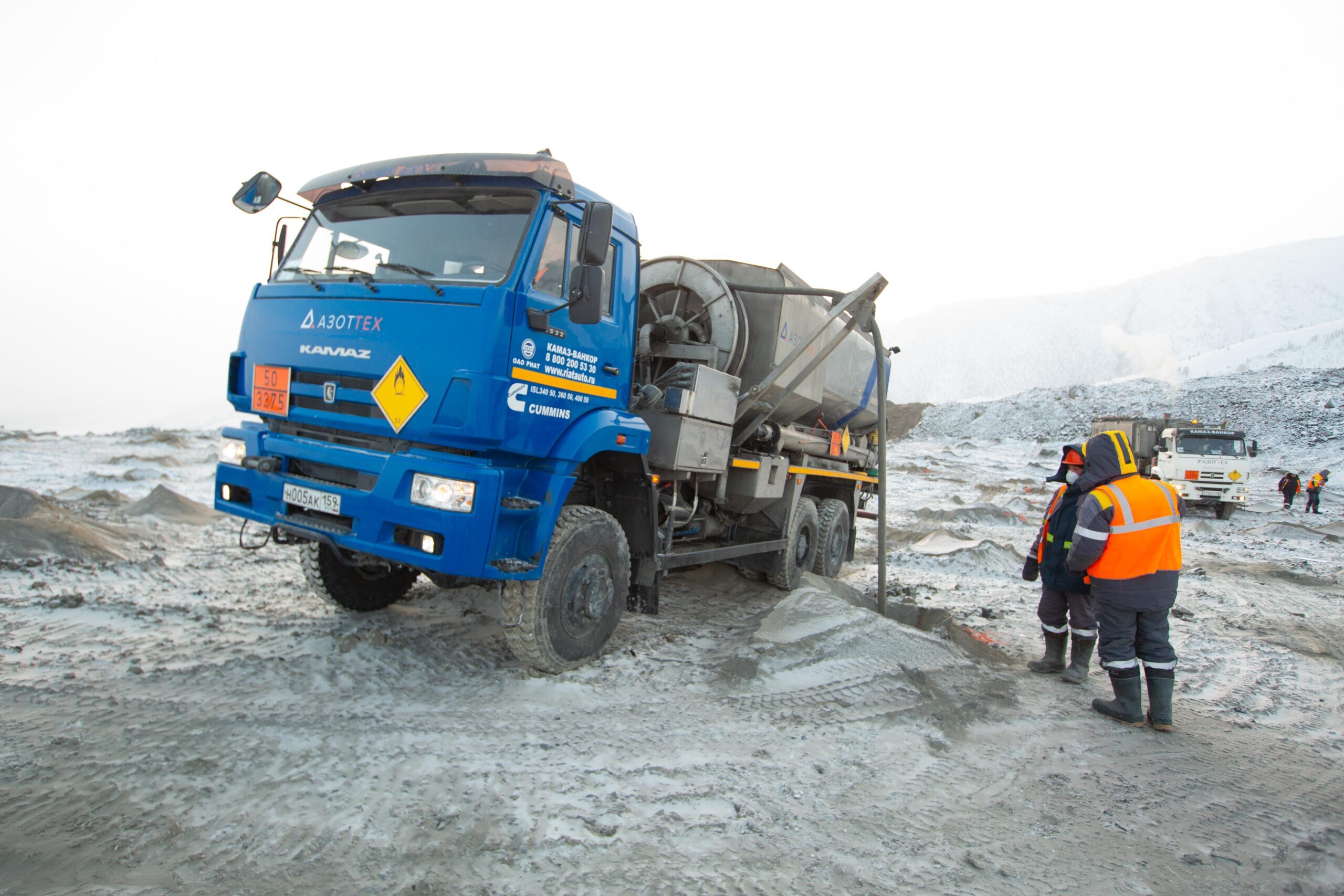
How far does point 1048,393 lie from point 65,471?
42.9 metres

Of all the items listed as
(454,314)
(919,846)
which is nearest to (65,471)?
(454,314)

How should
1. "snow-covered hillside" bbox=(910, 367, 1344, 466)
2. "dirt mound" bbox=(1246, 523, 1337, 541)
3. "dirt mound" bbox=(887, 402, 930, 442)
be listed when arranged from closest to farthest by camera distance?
1. "dirt mound" bbox=(1246, 523, 1337, 541)
2. "dirt mound" bbox=(887, 402, 930, 442)
3. "snow-covered hillside" bbox=(910, 367, 1344, 466)

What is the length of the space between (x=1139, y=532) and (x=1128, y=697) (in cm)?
97

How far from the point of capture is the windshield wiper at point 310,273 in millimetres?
4234

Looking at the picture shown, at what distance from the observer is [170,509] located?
912 cm

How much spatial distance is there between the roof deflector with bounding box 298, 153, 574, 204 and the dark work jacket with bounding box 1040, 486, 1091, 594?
392cm

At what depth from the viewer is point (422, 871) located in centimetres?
245

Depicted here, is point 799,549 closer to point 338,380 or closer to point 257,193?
point 338,380

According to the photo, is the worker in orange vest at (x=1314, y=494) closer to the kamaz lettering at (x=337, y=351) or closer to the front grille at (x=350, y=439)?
the front grille at (x=350, y=439)

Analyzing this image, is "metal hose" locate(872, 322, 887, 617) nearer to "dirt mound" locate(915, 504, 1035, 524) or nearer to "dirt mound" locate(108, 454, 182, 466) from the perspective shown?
"dirt mound" locate(915, 504, 1035, 524)

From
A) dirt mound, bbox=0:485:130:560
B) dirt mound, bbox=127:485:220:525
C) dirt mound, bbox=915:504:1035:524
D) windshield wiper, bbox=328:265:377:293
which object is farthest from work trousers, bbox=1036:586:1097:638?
dirt mound, bbox=127:485:220:525

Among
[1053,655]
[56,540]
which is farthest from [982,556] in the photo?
[56,540]

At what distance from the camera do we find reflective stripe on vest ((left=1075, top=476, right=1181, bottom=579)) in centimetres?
437

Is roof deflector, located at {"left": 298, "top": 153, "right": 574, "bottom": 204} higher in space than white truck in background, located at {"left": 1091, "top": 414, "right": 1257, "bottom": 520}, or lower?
higher
